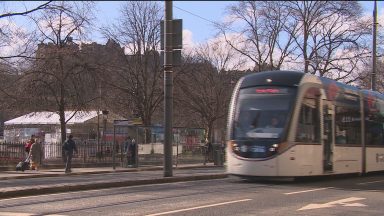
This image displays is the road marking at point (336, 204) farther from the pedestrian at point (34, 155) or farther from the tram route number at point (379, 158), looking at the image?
the pedestrian at point (34, 155)

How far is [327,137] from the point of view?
59.9ft

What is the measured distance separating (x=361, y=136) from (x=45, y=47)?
19753 millimetres

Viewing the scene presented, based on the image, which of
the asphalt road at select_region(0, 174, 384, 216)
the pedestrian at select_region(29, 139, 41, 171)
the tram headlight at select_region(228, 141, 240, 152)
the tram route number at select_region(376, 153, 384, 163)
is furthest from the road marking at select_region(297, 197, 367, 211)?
the pedestrian at select_region(29, 139, 41, 171)

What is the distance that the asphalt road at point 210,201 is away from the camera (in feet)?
36.1

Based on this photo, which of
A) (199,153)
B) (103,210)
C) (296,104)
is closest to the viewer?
(103,210)

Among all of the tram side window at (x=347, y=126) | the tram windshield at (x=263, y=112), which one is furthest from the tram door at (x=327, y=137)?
the tram windshield at (x=263, y=112)

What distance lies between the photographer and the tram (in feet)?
53.8

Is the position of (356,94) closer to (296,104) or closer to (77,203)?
(296,104)

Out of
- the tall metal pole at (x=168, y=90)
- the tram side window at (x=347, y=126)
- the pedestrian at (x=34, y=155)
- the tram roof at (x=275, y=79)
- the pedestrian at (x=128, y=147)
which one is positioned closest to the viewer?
the tram roof at (x=275, y=79)

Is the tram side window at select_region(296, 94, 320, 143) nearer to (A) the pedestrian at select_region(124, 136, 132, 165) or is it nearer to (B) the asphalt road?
(B) the asphalt road

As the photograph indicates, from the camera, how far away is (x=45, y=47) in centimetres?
3338

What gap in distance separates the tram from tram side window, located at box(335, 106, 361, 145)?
0.11 feet

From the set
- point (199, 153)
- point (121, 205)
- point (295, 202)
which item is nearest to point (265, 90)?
point (295, 202)

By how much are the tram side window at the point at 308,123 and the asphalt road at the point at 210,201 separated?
4.93 feet
